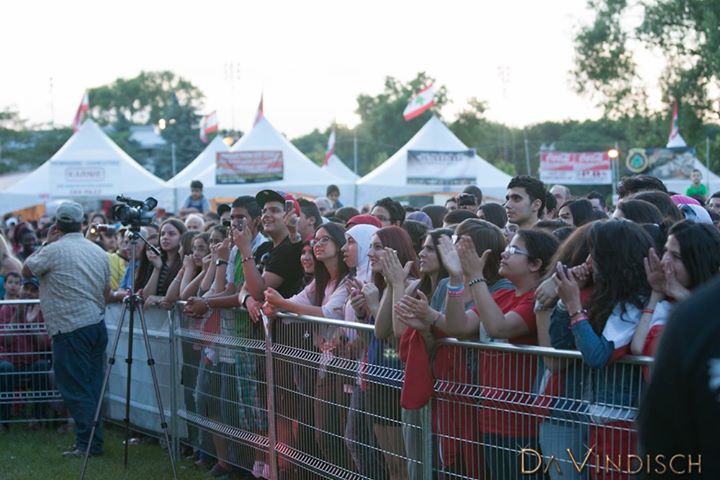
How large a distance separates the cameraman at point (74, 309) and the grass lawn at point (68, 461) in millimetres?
272

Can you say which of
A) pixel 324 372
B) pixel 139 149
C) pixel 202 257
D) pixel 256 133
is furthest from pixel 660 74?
pixel 139 149

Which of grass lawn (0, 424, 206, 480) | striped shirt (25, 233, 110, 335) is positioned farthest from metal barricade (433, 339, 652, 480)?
striped shirt (25, 233, 110, 335)

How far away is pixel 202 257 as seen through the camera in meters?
9.70

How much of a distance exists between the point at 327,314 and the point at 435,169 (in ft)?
73.6

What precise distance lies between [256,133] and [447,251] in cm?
2689

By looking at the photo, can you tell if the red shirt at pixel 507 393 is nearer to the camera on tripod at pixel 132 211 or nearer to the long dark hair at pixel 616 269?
the long dark hair at pixel 616 269

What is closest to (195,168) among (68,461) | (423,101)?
(423,101)

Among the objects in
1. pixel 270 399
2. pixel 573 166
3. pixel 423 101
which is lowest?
pixel 270 399

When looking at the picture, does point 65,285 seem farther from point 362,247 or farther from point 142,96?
point 142,96

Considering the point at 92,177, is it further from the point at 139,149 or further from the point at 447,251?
the point at 139,149

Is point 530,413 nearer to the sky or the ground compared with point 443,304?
nearer to the ground

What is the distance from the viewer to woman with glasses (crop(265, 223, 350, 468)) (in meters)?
6.14

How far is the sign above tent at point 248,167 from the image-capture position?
95.8 ft

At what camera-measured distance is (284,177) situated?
2953cm
